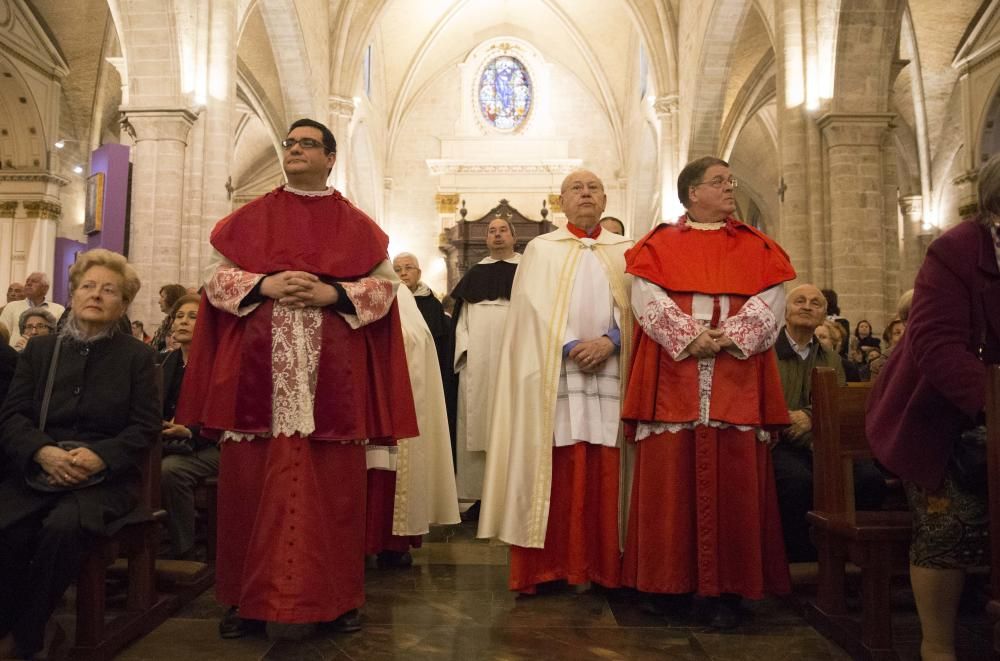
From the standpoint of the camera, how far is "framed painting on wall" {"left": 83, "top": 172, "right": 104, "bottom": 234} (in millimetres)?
10094

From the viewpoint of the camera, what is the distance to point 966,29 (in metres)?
14.9

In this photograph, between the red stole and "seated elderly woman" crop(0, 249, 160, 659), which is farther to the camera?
the red stole

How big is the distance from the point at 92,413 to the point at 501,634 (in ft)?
5.80

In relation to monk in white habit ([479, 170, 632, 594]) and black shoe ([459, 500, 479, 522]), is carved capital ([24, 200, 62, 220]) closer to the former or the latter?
black shoe ([459, 500, 479, 522])

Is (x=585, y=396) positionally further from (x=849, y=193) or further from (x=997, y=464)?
(x=849, y=193)

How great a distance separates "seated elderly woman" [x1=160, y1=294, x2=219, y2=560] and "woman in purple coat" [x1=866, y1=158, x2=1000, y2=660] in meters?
3.13

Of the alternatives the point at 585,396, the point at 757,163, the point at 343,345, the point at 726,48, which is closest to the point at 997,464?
the point at 585,396

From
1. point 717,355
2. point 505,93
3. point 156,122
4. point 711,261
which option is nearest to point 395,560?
point 717,355

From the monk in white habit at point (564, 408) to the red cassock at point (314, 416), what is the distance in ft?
2.47

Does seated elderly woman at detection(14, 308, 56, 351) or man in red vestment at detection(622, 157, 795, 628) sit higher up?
seated elderly woman at detection(14, 308, 56, 351)

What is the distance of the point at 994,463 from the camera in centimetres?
220

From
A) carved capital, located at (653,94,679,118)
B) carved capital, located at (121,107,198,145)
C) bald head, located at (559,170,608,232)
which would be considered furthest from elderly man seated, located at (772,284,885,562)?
carved capital, located at (653,94,679,118)

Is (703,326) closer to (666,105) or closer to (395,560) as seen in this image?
(395,560)

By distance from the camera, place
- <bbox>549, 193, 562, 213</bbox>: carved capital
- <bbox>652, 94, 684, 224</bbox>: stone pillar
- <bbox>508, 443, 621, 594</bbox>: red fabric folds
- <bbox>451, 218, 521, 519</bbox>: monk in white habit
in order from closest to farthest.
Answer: <bbox>508, 443, 621, 594</bbox>: red fabric folds → <bbox>451, 218, 521, 519</bbox>: monk in white habit → <bbox>652, 94, 684, 224</bbox>: stone pillar → <bbox>549, 193, 562, 213</bbox>: carved capital
